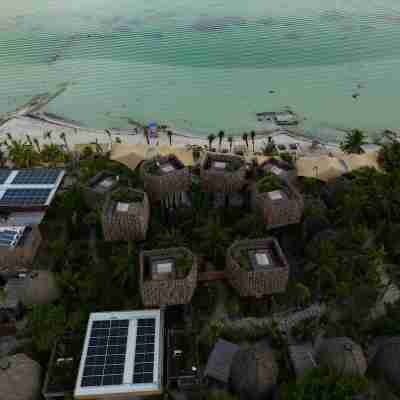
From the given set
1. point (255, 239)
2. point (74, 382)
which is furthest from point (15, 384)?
point (255, 239)

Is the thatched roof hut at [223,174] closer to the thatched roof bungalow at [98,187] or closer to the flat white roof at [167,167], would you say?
the flat white roof at [167,167]

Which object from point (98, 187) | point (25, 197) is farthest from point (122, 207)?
point (25, 197)

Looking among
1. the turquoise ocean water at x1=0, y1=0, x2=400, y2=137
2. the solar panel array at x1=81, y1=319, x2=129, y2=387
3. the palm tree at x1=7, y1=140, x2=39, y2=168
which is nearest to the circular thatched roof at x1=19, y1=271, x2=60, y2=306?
the solar panel array at x1=81, y1=319, x2=129, y2=387

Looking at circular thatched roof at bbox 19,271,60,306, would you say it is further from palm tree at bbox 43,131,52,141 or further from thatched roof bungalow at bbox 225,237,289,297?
palm tree at bbox 43,131,52,141

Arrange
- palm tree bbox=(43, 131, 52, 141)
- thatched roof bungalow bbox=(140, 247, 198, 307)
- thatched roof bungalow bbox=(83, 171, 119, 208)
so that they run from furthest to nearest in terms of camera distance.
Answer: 1. palm tree bbox=(43, 131, 52, 141)
2. thatched roof bungalow bbox=(83, 171, 119, 208)
3. thatched roof bungalow bbox=(140, 247, 198, 307)

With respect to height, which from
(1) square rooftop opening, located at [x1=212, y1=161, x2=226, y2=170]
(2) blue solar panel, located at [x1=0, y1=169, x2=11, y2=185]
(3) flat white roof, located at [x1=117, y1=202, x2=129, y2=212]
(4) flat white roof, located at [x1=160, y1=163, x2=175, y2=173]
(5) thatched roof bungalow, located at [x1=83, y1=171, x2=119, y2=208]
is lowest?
(2) blue solar panel, located at [x1=0, y1=169, x2=11, y2=185]

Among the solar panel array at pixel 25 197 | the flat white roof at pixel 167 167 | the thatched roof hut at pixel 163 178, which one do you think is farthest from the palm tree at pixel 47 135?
the flat white roof at pixel 167 167

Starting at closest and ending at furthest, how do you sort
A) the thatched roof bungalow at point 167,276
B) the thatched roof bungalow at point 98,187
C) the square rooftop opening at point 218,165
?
the thatched roof bungalow at point 167,276
the thatched roof bungalow at point 98,187
the square rooftop opening at point 218,165
